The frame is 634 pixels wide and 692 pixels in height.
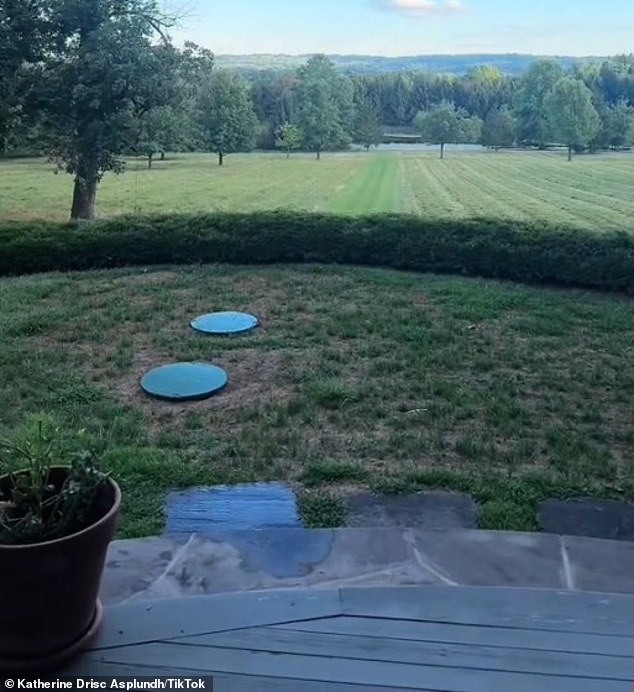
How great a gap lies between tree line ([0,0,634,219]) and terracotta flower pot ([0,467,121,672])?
5.52 meters

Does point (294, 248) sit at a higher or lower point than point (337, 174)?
lower

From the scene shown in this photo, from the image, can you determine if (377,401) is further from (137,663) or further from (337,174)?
(337,174)

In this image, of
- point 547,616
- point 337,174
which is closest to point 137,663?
point 547,616

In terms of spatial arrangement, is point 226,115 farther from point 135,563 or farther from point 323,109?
point 135,563

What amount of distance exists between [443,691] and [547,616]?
346 millimetres

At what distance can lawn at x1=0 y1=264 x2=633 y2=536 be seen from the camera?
2.53 metres

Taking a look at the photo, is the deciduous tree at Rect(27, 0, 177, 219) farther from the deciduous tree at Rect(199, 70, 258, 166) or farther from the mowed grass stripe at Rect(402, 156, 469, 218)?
the mowed grass stripe at Rect(402, 156, 469, 218)

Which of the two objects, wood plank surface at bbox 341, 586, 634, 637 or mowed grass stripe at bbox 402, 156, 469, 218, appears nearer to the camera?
wood plank surface at bbox 341, 586, 634, 637

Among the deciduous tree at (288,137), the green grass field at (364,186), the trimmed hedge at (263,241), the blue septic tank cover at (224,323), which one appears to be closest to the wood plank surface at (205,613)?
the blue septic tank cover at (224,323)

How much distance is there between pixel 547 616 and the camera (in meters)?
1.51

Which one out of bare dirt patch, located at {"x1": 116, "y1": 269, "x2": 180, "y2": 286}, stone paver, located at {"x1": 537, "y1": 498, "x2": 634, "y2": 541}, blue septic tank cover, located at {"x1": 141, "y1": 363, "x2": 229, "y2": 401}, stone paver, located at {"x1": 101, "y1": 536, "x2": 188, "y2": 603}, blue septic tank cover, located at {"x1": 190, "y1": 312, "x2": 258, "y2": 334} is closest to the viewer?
stone paver, located at {"x1": 101, "y1": 536, "x2": 188, "y2": 603}

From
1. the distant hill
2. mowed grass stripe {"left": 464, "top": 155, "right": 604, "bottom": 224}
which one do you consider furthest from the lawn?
the distant hill

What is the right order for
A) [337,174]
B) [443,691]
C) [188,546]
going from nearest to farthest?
1. [443,691]
2. [188,546]
3. [337,174]

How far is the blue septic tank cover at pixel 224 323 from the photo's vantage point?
430 cm
